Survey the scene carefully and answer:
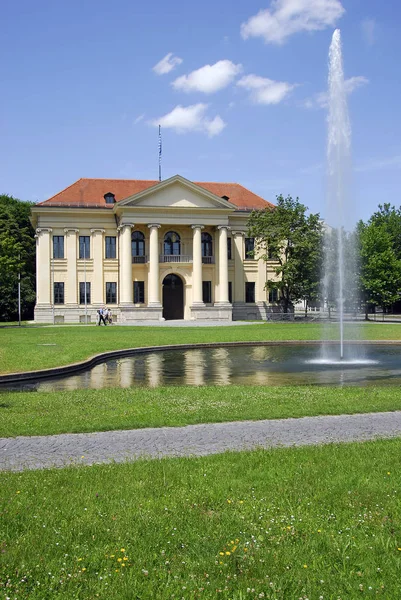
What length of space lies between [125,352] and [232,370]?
7.62m

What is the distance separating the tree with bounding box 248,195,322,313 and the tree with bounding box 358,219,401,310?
8.78m

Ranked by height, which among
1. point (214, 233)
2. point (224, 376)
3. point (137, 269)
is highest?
point (214, 233)

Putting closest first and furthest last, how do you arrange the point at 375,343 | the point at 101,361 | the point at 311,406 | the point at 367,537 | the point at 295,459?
1. the point at 367,537
2. the point at 295,459
3. the point at 311,406
4. the point at 101,361
5. the point at 375,343

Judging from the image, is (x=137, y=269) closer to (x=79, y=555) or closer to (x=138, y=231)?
(x=138, y=231)

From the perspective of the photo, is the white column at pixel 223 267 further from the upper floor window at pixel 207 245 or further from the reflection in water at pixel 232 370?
the reflection in water at pixel 232 370

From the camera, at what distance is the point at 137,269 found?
67.0m

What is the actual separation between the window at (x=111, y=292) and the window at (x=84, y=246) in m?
4.06

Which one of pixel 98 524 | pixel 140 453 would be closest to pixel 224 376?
pixel 140 453

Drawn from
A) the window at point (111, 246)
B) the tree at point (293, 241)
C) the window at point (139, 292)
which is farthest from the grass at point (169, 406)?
the window at point (111, 246)

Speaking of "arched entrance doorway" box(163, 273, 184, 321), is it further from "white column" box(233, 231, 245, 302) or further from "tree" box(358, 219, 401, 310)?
"tree" box(358, 219, 401, 310)

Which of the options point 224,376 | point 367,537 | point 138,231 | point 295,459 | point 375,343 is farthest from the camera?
point 138,231

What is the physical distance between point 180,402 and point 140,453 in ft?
13.8

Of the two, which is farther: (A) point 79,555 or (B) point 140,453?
(B) point 140,453

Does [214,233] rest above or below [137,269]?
above
